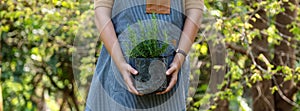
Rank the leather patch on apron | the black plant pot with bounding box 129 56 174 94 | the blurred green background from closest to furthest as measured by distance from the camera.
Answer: the black plant pot with bounding box 129 56 174 94
the leather patch on apron
the blurred green background

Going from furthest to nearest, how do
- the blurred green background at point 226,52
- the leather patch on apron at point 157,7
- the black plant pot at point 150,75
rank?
the blurred green background at point 226,52
the leather patch on apron at point 157,7
the black plant pot at point 150,75

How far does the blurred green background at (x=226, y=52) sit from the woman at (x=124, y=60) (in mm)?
1018

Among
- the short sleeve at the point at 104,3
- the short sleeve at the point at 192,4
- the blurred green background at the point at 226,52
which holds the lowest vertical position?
the blurred green background at the point at 226,52

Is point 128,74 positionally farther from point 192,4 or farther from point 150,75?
point 192,4

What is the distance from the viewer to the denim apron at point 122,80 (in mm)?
1443

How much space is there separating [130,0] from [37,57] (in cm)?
263

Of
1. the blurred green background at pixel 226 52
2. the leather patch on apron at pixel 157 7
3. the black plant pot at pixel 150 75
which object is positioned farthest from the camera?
the blurred green background at pixel 226 52

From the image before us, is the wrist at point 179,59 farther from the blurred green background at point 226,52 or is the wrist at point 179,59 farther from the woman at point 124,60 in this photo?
the blurred green background at point 226,52

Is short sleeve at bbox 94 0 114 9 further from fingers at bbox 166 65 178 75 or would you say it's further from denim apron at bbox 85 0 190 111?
fingers at bbox 166 65 178 75

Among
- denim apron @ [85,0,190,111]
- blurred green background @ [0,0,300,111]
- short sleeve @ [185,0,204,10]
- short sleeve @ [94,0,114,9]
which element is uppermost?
short sleeve @ [185,0,204,10]

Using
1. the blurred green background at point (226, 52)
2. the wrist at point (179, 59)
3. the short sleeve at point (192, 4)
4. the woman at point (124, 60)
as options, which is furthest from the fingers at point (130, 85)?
the blurred green background at point (226, 52)

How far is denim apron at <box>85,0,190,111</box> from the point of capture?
144cm

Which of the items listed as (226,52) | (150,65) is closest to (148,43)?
(150,65)

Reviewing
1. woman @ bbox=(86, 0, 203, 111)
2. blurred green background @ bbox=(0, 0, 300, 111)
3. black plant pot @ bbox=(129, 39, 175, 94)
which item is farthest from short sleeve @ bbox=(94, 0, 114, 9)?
blurred green background @ bbox=(0, 0, 300, 111)
